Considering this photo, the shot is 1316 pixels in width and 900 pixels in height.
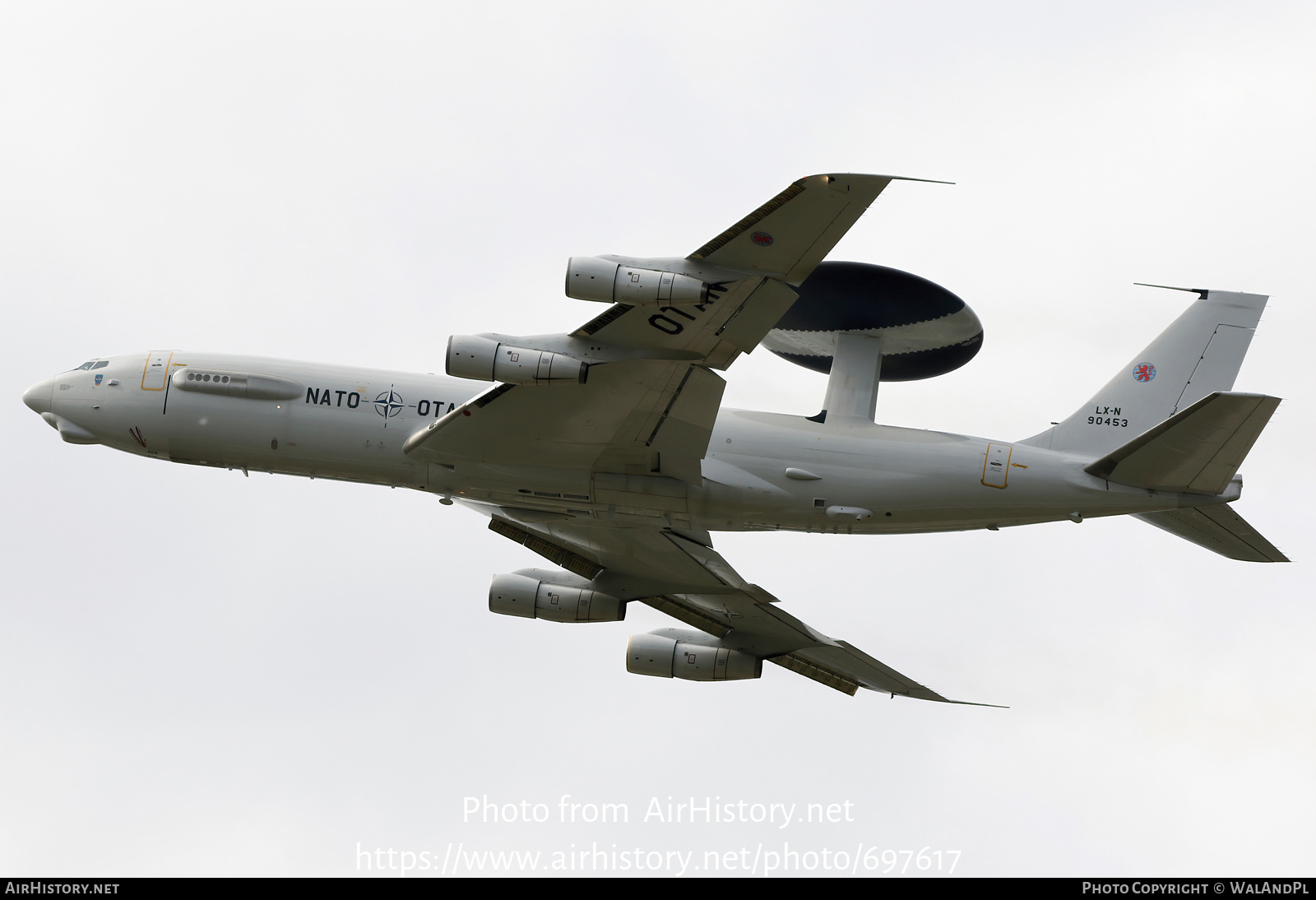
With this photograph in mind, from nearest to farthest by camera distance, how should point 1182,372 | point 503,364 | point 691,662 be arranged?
point 503,364, point 1182,372, point 691,662

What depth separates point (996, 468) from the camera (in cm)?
2800

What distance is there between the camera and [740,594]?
34.1 m

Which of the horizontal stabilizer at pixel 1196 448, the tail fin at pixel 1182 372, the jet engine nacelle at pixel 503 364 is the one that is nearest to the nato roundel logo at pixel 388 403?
the jet engine nacelle at pixel 503 364

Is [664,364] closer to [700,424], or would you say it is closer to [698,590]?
[700,424]

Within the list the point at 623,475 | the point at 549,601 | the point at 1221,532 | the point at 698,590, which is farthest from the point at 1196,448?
the point at 549,601

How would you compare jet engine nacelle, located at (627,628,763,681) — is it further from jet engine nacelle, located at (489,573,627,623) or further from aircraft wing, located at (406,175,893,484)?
aircraft wing, located at (406,175,893,484)

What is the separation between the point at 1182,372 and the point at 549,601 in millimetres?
17195

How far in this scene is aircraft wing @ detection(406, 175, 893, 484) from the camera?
22578mm

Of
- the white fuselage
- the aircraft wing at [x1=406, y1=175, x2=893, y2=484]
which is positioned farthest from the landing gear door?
the aircraft wing at [x1=406, y1=175, x2=893, y2=484]

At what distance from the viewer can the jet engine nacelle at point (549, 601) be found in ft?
112

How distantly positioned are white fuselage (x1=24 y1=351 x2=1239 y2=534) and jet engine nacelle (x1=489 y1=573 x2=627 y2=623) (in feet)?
15.1

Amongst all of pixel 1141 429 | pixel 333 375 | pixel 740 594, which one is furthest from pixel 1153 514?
pixel 333 375

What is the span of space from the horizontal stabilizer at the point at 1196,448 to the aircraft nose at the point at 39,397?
2484 cm

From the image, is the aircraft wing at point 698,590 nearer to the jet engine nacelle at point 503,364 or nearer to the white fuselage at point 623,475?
the white fuselage at point 623,475
